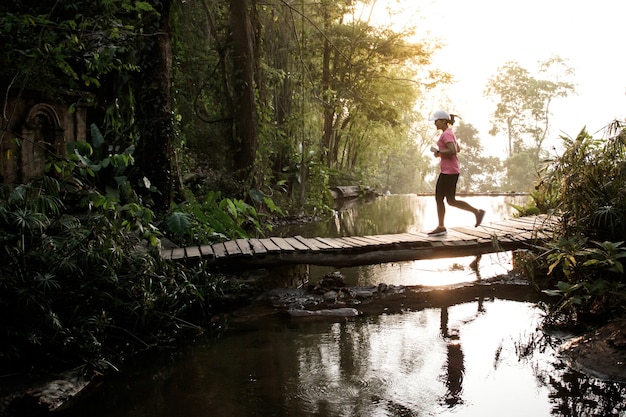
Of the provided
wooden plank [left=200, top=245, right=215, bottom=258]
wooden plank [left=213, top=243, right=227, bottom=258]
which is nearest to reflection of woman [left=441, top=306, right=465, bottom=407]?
wooden plank [left=213, top=243, right=227, bottom=258]

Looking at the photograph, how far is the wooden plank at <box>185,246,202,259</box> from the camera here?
222 inches

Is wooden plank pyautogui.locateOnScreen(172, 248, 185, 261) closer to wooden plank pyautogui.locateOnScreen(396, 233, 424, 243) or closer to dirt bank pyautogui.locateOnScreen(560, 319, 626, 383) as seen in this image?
wooden plank pyautogui.locateOnScreen(396, 233, 424, 243)

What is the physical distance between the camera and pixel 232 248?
6070mm

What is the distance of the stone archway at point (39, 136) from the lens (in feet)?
23.7

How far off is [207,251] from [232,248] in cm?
33

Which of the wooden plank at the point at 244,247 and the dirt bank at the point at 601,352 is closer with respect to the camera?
the dirt bank at the point at 601,352

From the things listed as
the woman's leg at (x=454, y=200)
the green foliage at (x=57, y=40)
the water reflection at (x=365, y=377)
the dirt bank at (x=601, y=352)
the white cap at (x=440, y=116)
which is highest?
the green foliage at (x=57, y=40)

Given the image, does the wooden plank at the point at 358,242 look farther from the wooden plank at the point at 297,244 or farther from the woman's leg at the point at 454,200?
the woman's leg at the point at 454,200

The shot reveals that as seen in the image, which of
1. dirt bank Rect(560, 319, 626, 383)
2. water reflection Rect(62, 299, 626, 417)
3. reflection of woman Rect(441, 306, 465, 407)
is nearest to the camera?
water reflection Rect(62, 299, 626, 417)

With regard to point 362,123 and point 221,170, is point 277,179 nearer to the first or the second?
point 221,170

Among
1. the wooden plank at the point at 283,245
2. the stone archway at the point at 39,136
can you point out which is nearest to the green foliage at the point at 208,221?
the wooden plank at the point at 283,245

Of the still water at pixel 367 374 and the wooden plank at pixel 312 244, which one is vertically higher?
the wooden plank at pixel 312 244

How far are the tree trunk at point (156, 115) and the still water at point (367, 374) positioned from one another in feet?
8.78

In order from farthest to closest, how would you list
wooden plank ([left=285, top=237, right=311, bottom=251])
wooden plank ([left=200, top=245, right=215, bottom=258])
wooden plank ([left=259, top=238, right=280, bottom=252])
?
wooden plank ([left=285, top=237, right=311, bottom=251]) → wooden plank ([left=259, top=238, right=280, bottom=252]) → wooden plank ([left=200, top=245, right=215, bottom=258])
